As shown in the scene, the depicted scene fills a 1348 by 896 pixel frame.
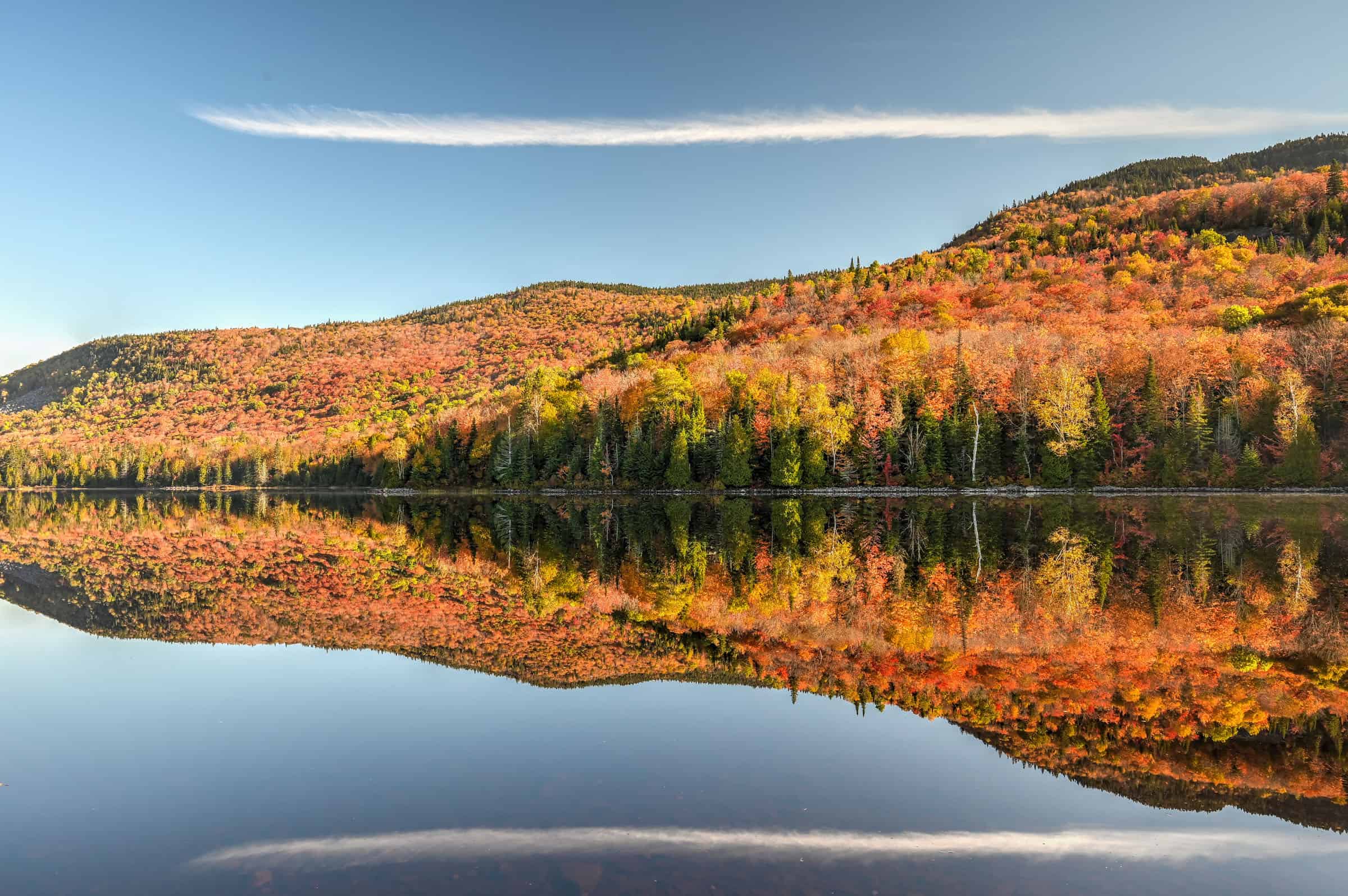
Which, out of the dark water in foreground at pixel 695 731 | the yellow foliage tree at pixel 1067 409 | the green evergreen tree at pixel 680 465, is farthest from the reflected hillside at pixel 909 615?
the green evergreen tree at pixel 680 465

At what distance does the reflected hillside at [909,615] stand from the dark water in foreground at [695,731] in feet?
0.32

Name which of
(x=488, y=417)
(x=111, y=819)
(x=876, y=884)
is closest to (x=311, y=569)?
(x=111, y=819)

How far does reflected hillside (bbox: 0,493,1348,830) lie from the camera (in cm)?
1017

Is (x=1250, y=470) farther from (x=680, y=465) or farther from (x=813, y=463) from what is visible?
(x=680, y=465)

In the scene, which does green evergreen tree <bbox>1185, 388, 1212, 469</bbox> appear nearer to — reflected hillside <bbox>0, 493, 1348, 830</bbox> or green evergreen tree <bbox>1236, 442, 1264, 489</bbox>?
green evergreen tree <bbox>1236, 442, 1264, 489</bbox>

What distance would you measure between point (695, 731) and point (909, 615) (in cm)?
783

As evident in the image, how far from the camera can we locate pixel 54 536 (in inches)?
A: 1873

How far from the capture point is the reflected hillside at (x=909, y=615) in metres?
10.2

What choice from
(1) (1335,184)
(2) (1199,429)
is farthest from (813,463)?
(1) (1335,184)

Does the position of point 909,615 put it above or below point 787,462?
below

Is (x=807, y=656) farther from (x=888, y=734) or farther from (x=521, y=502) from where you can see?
(x=521, y=502)

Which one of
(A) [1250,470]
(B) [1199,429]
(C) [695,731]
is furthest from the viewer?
(B) [1199,429]

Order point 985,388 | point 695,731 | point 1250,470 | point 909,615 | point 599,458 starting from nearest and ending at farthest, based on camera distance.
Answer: point 695,731, point 909,615, point 1250,470, point 985,388, point 599,458

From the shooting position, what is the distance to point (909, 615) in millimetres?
16938
